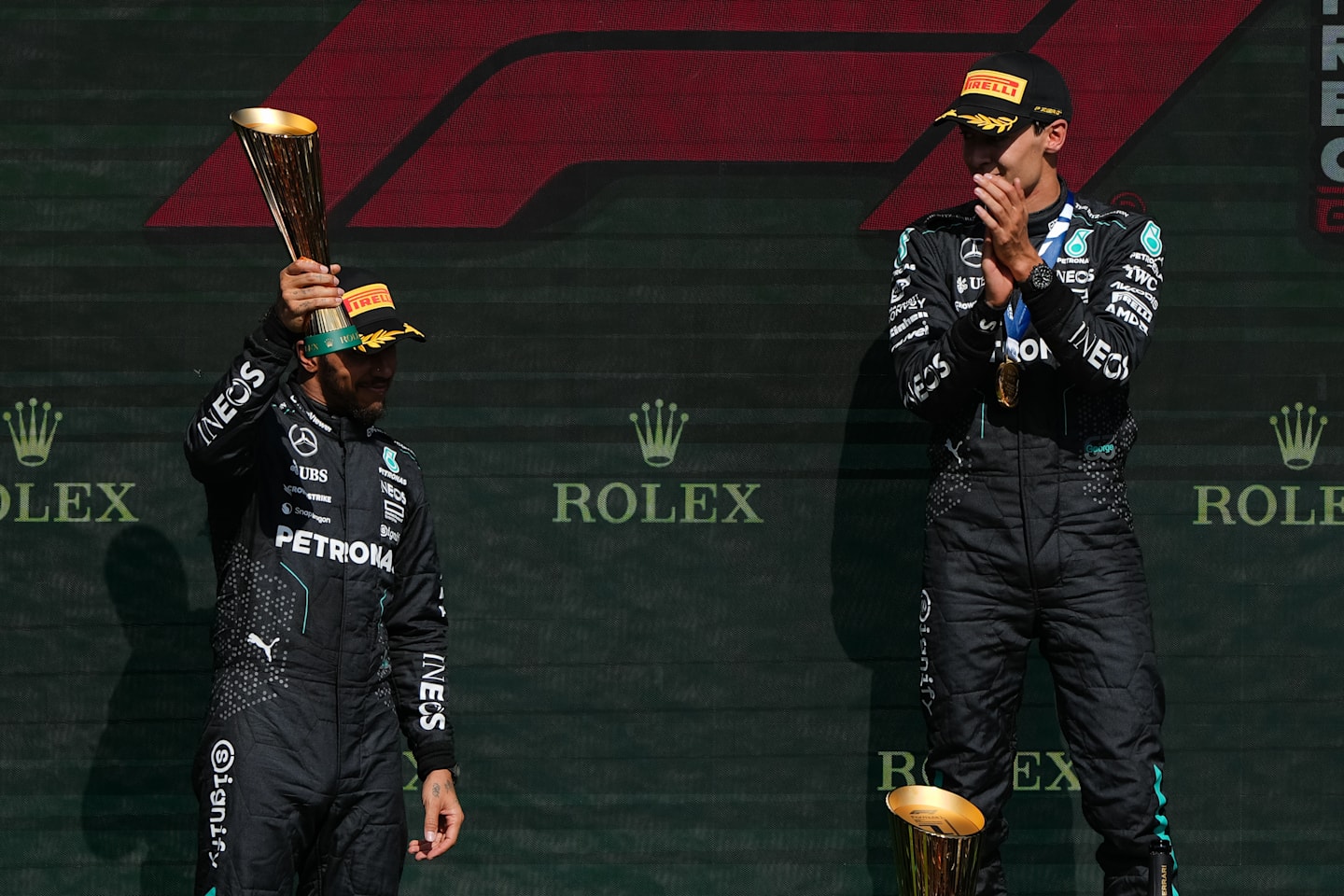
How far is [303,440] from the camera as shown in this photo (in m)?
3.63

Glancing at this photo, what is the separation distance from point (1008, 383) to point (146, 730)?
7.88ft

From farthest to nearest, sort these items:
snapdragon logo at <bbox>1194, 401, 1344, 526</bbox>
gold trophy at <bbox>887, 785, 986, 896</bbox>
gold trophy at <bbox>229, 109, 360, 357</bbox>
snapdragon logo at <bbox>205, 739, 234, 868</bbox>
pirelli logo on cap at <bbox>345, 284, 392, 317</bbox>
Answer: snapdragon logo at <bbox>1194, 401, 1344, 526</bbox>
pirelli logo on cap at <bbox>345, 284, 392, 317</bbox>
gold trophy at <bbox>887, 785, 986, 896</bbox>
snapdragon logo at <bbox>205, 739, 234, 868</bbox>
gold trophy at <bbox>229, 109, 360, 357</bbox>

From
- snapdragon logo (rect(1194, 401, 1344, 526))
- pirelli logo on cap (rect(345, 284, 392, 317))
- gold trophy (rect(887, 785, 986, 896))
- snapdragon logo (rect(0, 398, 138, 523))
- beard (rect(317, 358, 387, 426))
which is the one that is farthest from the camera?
snapdragon logo (rect(1194, 401, 1344, 526))

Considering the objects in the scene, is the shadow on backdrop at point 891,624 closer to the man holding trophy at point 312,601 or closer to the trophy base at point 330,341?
the man holding trophy at point 312,601

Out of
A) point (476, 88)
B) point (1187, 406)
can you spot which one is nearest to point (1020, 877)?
point (1187, 406)

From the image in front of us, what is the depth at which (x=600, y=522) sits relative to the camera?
466 centimetres

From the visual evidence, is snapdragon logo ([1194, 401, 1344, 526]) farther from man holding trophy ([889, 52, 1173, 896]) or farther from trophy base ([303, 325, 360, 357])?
trophy base ([303, 325, 360, 357])

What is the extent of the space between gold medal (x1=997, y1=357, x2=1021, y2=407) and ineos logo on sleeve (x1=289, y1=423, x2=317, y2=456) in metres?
1.46

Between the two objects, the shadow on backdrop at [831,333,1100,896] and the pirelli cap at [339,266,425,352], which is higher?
the pirelli cap at [339,266,425,352]

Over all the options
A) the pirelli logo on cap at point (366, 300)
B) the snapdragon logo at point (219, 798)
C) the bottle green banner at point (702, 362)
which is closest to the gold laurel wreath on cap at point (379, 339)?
the pirelli logo on cap at point (366, 300)

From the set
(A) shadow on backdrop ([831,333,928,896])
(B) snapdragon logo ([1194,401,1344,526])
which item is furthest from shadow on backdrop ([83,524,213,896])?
(B) snapdragon logo ([1194,401,1344,526])

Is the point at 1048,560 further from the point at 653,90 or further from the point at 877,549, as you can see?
the point at 653,90

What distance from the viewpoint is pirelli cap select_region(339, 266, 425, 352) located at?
3.67 metres

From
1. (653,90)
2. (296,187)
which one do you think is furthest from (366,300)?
(653,90)
